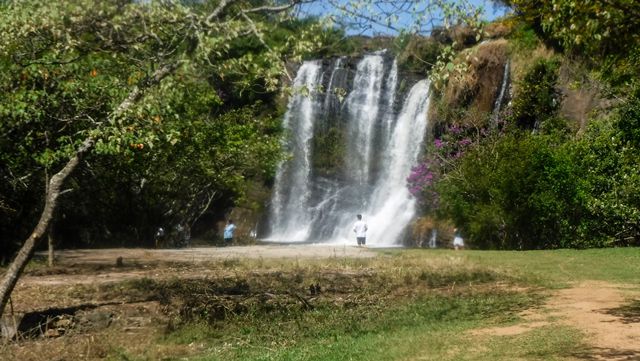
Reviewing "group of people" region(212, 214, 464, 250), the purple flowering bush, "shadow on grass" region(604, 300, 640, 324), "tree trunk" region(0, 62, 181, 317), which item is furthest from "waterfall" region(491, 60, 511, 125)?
"tree trunk" region(0, 62, 181, 317)

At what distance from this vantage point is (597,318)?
9836 mm

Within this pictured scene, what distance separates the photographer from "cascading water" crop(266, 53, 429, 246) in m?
36.0

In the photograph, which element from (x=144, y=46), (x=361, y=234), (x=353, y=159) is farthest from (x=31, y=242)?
(x=353, y=159)

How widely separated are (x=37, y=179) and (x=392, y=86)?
24756 mm

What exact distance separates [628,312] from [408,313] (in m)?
3.31

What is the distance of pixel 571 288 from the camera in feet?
43.6

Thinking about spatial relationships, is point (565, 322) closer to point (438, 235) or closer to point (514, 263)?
point (514, 263)

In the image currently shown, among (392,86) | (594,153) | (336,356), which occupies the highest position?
(392,86)

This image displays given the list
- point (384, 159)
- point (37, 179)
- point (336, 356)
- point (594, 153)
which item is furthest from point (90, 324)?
point (384, 159)

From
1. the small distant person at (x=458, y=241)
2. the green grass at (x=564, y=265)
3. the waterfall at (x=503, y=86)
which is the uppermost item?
the waterfall at (x=503, y=86)

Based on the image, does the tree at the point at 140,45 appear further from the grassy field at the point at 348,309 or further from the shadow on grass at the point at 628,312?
the shadow on grass at the point at 628,312

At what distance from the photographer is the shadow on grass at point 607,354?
7.54 m

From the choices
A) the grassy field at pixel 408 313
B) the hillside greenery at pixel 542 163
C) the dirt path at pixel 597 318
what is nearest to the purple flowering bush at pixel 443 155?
the hillside greenery at pixel 542 163

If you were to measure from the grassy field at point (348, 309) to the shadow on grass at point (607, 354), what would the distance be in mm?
53
